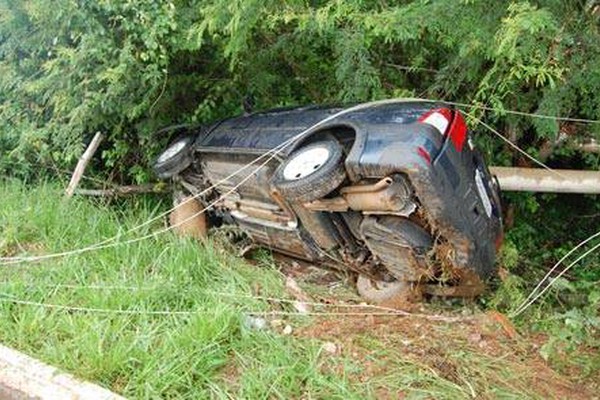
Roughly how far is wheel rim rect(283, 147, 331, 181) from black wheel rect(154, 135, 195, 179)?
127cm

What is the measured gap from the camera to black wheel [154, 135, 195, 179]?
4.23m

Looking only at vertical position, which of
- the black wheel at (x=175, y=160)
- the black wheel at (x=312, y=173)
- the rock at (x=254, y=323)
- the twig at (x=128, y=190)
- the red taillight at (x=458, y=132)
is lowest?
the twig at (x=128, y=190)

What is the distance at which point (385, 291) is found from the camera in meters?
3.43

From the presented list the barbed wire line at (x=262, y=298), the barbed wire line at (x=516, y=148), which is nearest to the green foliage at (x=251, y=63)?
the barbed wire line at (x=516, y=148)

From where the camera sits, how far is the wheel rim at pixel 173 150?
4324mm

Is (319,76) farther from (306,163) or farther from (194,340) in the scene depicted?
(194,340)

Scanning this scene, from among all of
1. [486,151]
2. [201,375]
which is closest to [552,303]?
[486,151]

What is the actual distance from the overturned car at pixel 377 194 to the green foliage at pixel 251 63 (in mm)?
511

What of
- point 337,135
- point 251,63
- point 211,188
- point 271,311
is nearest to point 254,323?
point 271,311

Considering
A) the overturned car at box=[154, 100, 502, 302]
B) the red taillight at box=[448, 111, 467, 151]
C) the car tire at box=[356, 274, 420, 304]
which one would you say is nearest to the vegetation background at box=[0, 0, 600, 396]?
the red taillight at box=[448, 111, 467, 151]

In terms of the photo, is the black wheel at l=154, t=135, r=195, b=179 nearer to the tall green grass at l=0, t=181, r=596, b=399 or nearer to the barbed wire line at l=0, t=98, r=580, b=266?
the barbed wire line at l=0, t=98, r=580, b=266

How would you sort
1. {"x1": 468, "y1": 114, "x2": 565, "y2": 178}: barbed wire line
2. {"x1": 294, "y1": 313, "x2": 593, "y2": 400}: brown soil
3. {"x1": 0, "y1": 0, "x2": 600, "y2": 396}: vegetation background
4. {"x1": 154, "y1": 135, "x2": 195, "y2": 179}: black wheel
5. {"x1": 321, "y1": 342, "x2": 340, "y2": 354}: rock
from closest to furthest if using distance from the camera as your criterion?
{"x1": 294, "y1": 313, "x2": 593, "y2": 400}: brown soil, {"x1": 321, "y1": 342, "x2": 340, "y2": 354}: rock, {"x1": 0, "y1": 0, "x2": 600, "y2": 396}: vegetation background, {"x1": 468, "y1": 114, "x2": 565, "y2": 178}: barbed wire line, {"x1": 154, "y1": 135, "x2": 195, "y2": 179}: black wheel

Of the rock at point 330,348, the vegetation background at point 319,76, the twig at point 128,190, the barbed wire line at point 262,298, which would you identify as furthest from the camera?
the twig at point 128,190

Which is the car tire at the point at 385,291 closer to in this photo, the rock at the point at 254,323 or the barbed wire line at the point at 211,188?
the rock at the point at 254,323
